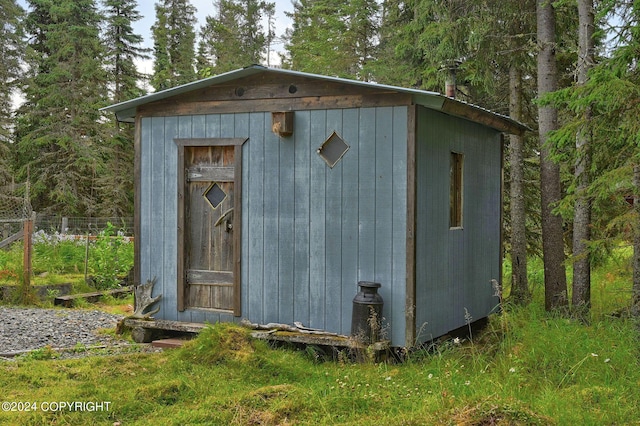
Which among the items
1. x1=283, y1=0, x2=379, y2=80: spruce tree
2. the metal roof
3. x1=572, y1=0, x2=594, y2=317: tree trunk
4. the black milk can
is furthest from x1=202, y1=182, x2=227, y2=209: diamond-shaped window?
x1=283, y1=0, x2=379, y2=80: spruce tree

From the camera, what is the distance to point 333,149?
7586 millimetres

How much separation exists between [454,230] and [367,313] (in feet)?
6.41

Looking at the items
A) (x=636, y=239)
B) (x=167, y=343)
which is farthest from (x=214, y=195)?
(x=636, y=239)

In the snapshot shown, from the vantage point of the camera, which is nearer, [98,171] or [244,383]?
[244,383]

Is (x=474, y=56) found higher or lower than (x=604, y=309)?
higher

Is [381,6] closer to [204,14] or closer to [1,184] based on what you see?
[1,184]

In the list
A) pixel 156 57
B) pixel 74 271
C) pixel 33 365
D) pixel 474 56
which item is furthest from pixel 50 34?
pixel 33 365

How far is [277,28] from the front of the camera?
121 ft

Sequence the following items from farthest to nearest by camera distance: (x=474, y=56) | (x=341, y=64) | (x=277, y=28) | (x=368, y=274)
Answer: (x=277, y=28) < (x=341, y=64) < (x=474, y=56) < (x=368, y=274)

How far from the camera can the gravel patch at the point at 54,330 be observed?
26.3 ft

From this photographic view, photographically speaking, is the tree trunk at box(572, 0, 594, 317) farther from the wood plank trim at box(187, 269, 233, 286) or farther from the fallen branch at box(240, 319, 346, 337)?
the wood plank trim at box(187, 269, 233, 286)

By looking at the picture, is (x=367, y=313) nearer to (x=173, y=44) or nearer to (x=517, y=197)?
(x=517, y=197)

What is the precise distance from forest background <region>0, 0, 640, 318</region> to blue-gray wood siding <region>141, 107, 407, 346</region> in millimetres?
1799

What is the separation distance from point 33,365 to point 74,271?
769cm
